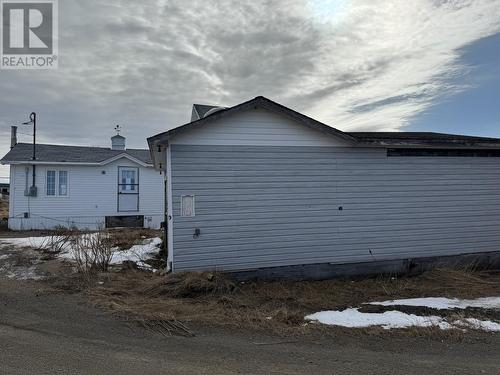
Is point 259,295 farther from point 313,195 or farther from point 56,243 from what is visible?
point 56,243

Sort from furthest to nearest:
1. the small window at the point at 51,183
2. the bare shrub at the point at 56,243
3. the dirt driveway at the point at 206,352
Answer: the small window at the point at 51,183 < the bare shrub at the point at 56,243 < the dirt driveway at the point at 206,352

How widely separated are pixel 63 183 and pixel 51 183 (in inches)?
23.3

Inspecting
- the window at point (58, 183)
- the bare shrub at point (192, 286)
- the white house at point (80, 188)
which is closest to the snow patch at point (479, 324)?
the bare shrub at point (192, 286)

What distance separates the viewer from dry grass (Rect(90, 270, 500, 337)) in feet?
19.8

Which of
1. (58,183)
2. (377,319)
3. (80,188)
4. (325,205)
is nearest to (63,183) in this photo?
(58,183)

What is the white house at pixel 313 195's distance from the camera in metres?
8.78

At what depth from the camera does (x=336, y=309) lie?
686 centimetres

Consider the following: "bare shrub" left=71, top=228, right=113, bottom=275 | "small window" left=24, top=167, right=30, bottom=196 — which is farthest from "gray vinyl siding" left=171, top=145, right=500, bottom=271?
"small window" left=24, top=167, right=30, bottom=196

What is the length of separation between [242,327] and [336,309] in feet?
6.51

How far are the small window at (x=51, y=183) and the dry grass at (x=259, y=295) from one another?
14810 mm

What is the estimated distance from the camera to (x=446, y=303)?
23.7ft

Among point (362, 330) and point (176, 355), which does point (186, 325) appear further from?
point (362, 330)

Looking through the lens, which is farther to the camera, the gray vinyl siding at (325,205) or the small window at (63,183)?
the small window at (63,183)

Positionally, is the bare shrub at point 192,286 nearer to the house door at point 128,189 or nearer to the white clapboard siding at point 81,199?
the white clapboard siding at point 81,199
